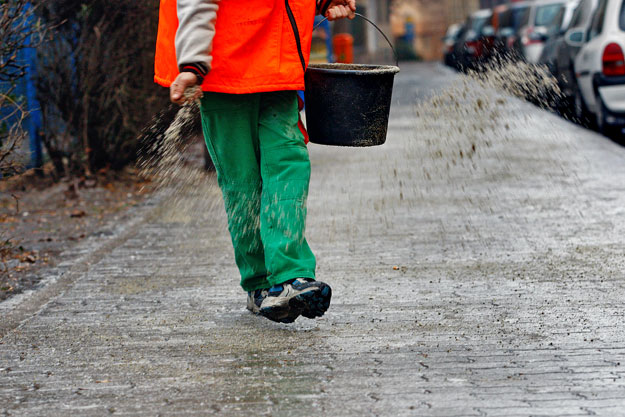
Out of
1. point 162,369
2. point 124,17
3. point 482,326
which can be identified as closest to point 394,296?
point 482,326

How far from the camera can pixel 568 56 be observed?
1409 centimetres

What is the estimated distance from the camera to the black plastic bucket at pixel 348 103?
4.54 metres

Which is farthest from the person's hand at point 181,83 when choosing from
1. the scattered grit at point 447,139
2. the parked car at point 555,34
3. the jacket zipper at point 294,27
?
the parked car at point 555,34

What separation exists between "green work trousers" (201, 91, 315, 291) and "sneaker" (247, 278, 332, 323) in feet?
0.16

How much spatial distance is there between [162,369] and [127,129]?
5847mm

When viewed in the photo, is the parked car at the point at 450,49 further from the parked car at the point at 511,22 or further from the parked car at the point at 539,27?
the parked car at the point at 539,27

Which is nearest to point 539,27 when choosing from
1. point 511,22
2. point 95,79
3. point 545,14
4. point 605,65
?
point 545,14

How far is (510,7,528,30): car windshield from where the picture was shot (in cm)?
2548

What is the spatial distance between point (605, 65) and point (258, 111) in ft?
25.9

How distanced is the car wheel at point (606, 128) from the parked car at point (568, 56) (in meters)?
0.86

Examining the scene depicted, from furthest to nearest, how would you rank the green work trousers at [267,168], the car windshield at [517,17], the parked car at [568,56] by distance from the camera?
the car windshield at [517,17]
the parked car at [568,56]
the green work trousers at [267,168]

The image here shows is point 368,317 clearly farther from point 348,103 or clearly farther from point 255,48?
point 255,48

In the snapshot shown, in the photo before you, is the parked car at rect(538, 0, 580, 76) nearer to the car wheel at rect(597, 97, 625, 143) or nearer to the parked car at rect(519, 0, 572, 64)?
the parked car at rect(519, 0, 572, 64)

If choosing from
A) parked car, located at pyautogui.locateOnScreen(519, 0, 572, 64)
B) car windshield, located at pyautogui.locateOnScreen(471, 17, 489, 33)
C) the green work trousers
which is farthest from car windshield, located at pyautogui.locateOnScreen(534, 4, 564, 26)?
the green work trousers
